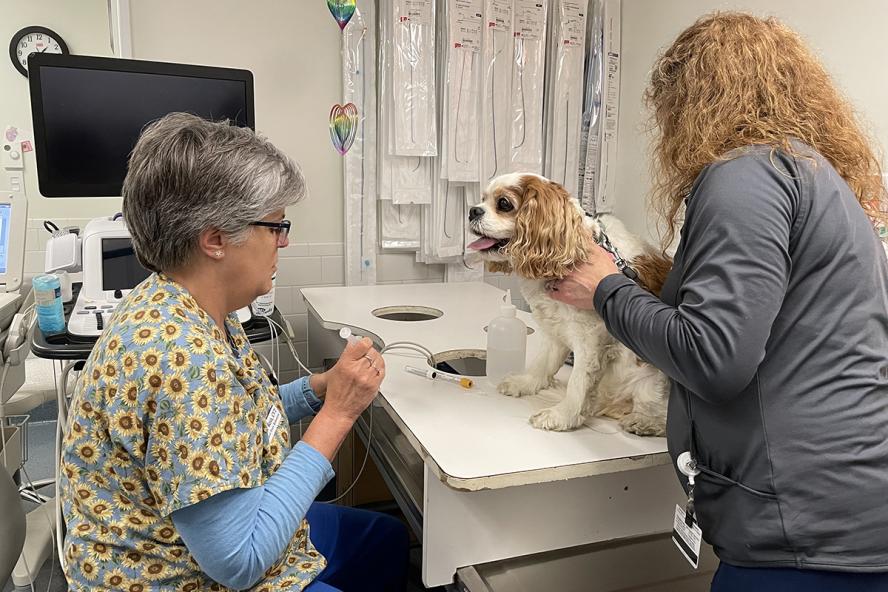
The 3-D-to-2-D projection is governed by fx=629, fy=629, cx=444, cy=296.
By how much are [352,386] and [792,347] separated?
2.47ft

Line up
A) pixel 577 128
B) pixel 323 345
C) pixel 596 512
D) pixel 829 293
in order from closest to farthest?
pixel 829 293 → pixel 596 512 → pixel 323 345 → pixel 577 128

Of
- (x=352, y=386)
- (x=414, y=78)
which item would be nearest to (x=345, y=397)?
(x=352, y=386)

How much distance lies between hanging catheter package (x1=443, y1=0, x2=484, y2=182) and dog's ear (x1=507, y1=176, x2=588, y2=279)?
60.6 inches

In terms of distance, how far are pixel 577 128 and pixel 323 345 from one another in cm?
167

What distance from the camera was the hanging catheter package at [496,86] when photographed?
2.87 m

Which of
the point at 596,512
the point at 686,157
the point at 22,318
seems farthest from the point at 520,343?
the point at 22,318

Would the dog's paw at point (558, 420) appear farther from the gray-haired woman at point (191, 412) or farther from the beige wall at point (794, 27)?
the beige wall at point (794, 27)

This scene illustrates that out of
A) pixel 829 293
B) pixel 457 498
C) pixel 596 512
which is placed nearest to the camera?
pixel 829 293

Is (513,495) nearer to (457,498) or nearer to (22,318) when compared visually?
(457,498)

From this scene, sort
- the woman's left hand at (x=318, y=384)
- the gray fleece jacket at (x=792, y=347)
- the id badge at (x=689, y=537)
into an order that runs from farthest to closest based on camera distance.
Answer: the woman's left hand at (x=318, y=384) → the id badge at (x=689, y=537) → the gray fleece jacket at (x=792, y=347)

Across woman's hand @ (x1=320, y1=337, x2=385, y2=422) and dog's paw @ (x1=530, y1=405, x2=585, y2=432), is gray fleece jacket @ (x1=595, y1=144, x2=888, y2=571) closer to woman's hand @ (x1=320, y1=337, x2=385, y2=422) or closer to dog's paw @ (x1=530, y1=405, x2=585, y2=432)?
dog's paw @ (x1=530, y1=405, x2=585, y2=432)

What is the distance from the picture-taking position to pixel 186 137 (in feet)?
3.39

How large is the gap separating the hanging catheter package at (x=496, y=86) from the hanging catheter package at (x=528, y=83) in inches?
1.3

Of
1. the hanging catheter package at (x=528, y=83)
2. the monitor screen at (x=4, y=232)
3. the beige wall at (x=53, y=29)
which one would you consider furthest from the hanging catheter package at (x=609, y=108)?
the beige wall at (x=53, y=29)
